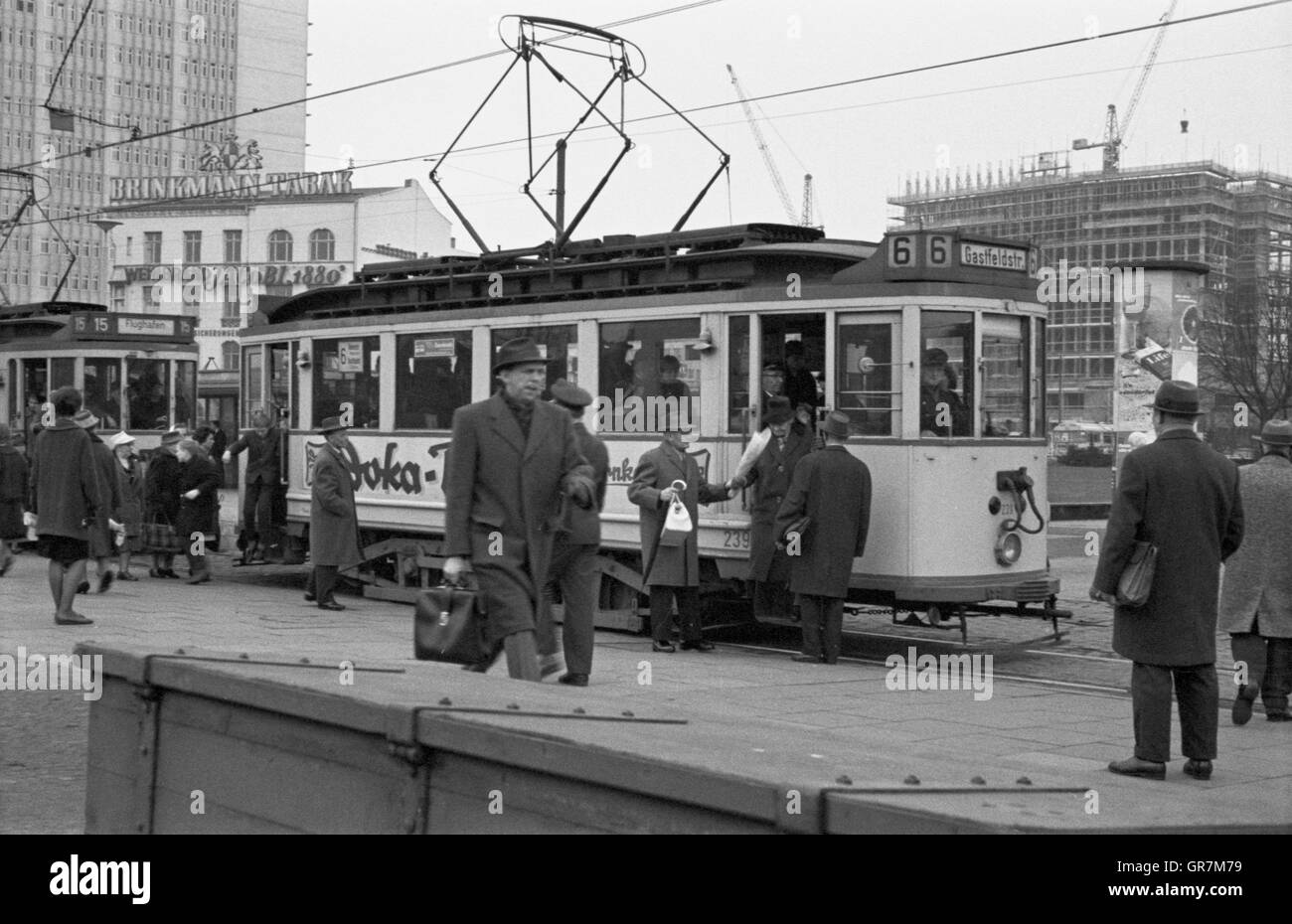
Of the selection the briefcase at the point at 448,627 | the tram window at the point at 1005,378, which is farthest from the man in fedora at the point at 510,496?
the tram window at the point at 1005,378

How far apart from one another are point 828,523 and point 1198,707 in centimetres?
474

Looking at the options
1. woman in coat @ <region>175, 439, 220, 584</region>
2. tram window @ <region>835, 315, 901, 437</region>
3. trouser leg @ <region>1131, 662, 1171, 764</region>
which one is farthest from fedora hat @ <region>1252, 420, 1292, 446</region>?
woman in coat @ <region>175, 439, 220, 584</region>

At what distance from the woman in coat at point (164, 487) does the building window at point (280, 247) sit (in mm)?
62500

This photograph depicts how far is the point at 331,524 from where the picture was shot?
16.0 metres

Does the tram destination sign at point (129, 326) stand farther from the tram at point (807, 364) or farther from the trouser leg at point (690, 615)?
the trouser leg at point (690, 615)

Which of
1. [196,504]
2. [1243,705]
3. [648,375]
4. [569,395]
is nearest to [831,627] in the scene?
[648,375]

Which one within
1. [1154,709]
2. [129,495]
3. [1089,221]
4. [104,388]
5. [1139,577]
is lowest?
[1154,709]

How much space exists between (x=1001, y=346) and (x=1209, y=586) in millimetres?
5678

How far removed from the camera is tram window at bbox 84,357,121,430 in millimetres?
23125

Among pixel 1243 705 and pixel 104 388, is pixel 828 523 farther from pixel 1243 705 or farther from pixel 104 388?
pixel 104 388

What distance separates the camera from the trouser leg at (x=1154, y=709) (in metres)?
7.90

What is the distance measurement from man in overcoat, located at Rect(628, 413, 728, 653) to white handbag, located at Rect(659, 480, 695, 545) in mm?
32

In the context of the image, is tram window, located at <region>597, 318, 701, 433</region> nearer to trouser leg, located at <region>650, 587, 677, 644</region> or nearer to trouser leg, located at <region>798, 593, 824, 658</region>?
trouser leg, located at <region>650, 587, 677, 644</region>
